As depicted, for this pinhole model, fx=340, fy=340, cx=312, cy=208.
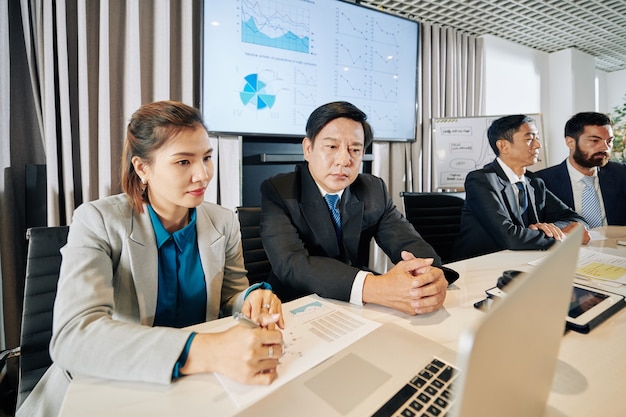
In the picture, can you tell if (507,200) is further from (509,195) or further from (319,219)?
(319,219)

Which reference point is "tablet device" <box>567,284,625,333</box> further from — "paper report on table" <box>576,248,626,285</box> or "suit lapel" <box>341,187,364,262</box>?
"suit lapel" <box>341,187,364,262</box>

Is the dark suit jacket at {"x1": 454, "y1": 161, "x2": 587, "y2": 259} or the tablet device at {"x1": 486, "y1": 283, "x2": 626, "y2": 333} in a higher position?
the dark suit jacket at {"x1": 454, "y1": 161, "x2": 587, "y2": 259}

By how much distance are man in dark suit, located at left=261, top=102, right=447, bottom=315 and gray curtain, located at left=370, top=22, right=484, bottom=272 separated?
1.90 meters

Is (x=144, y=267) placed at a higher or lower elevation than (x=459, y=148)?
lower

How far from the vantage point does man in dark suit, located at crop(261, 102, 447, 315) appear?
1.30m

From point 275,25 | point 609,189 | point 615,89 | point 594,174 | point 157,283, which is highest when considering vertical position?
point 615,89

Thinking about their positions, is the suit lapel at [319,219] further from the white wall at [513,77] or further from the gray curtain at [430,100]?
the white wall at [513,77]

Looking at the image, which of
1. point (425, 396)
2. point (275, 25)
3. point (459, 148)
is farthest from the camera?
point (459, 148)

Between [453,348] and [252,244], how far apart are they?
1.21m

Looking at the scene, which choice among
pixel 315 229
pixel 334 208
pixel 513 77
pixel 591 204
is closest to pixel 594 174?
pixel 591 204

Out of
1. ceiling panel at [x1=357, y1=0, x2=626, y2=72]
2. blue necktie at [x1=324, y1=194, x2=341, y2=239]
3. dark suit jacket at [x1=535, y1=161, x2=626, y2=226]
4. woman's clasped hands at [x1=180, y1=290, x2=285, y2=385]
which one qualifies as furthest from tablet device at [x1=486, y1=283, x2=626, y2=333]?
ceiling panel at [x1=357, y1=0, x2=626, y2=72]

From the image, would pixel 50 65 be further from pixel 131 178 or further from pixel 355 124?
pixel 355 124

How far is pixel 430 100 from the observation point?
3.70 meters

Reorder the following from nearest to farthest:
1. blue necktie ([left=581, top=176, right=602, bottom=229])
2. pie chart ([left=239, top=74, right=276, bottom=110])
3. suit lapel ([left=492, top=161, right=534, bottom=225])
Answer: suit lapel ([left=492, top=161, right=534, bottom=225]), pie chart ([left=239, top=74, right=276, bottom=110]), blue necktie ([left=581, top=176, right=602, bottom=229])
